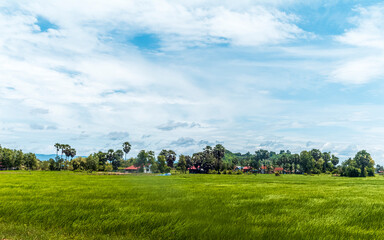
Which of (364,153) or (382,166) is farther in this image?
(382,166)

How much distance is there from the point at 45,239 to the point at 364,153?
98.7 m

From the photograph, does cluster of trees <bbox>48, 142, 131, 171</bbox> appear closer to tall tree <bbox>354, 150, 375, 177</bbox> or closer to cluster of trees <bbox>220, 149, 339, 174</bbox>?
cluster of trees <bbox>220, 149, 339, 174</bbox>

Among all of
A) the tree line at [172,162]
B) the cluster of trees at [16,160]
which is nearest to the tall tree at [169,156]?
the tree line at [172,162]

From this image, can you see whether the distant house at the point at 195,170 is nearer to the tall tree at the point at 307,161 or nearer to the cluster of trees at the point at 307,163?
the cluster of trees at the point at 307,163

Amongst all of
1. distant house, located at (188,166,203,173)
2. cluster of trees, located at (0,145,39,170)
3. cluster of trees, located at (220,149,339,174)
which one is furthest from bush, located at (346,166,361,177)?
cluster of trees, located at (0,145,39,170)

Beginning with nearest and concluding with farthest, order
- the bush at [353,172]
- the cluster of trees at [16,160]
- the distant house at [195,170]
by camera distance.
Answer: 1. the bush at [353,172]
2. the cluster of trees at [16,160]
3. the distant house at [195,170]

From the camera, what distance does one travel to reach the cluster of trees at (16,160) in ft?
276

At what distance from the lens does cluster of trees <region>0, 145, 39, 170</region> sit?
84.3m

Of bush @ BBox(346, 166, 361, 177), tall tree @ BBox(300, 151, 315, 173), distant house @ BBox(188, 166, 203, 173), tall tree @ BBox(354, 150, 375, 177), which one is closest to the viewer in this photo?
bush @ BBox(346, 166, 361, 177)

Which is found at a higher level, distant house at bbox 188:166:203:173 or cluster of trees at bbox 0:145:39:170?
cluster of trees at bbox 0:145:39:170

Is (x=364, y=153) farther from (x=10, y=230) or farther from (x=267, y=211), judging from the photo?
(x=10, y=230)

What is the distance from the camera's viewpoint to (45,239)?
722 centimetres

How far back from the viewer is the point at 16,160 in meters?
88.6

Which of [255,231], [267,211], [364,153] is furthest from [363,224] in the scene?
[364,153]
